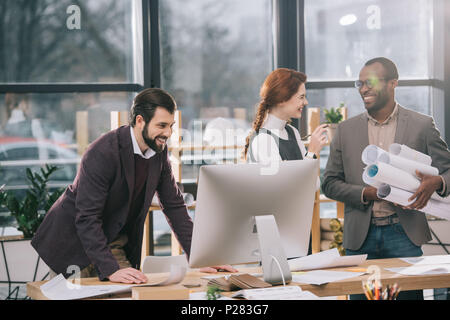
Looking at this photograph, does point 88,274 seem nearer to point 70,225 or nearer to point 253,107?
point 70,225

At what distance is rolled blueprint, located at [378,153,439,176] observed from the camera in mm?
2252

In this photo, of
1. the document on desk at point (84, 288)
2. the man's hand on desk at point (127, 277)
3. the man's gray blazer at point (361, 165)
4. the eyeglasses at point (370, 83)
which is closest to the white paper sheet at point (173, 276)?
the document on desk at point (84, 288)

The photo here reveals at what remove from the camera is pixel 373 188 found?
254 centimetres

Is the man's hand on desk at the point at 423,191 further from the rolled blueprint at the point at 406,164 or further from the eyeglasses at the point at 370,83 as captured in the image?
the eyeglasses at the point at 370,83

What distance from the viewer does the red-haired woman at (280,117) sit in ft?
9.45

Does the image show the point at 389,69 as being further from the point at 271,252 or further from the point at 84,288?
the point at 84,288

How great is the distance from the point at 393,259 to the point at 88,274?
125cm

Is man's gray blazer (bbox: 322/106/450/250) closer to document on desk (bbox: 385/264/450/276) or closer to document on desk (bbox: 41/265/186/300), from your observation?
document on desk (bbox: 385/264/450/276)

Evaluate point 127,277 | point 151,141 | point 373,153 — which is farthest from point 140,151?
point 373,153

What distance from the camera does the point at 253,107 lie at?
443 cm

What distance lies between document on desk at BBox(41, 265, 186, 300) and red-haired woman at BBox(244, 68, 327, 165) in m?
1.03

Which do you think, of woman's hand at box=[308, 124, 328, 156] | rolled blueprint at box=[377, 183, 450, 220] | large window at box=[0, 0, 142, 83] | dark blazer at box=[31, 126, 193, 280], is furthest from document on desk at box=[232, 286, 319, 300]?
large window at box=[0, 0, 142, 83]
